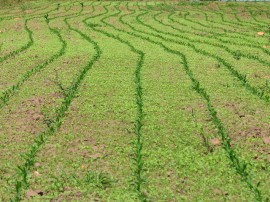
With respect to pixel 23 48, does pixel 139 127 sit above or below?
above

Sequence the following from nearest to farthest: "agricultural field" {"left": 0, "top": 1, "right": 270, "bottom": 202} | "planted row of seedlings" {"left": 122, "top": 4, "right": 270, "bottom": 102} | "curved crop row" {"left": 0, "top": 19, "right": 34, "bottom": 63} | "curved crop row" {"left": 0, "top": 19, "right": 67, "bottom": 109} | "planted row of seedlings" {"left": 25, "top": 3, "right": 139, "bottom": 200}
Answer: "agricultural field" {"left": 0, "top": 1, "right": 270, "bottom": 202} → "planted row of seedlings" {"left": 25, "top": 3, "right": 139, "bottom": 200} → "curved crop row" {"left": 0, "top": 19, "right": 67, "bottom": 109} → "planted row of seedlings" {"left": 122, "top": 4, "right": 270, "bottom": 102} → "curved crop row" {"left": 0, "top": 19, "right": 34, "bottom": 63}

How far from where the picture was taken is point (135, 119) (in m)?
6.30

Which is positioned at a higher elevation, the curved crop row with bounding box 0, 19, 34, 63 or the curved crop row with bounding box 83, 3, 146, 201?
the curved crop row with bounding box 83, 3, 146, 201

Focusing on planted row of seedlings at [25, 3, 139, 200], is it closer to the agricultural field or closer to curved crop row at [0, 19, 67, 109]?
the agricultural field

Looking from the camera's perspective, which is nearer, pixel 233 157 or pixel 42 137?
pixel 233 157

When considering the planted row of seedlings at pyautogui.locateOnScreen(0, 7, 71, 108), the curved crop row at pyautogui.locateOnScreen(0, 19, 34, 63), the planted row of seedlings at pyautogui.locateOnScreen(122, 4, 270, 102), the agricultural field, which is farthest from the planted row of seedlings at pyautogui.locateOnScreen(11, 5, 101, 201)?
the planted row of seedlings at pyautogui.locateOnScreen(122, 4, 270, 102)

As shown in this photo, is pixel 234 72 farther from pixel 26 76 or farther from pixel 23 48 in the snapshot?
pixel 23 48

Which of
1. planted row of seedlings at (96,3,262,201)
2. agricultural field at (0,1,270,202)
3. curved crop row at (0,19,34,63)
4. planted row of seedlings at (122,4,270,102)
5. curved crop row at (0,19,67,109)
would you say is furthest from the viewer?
curved crop row at (0,19,34,63)

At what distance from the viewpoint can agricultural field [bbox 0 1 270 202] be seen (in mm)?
4516

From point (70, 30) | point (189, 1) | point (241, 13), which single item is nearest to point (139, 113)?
point (70, 30)

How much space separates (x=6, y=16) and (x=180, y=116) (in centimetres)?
1572

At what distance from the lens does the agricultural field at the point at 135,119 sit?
14.8ft

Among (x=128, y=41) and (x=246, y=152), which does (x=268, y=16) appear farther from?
(x=246, y=152)

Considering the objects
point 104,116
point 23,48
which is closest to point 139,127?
point 104,116
